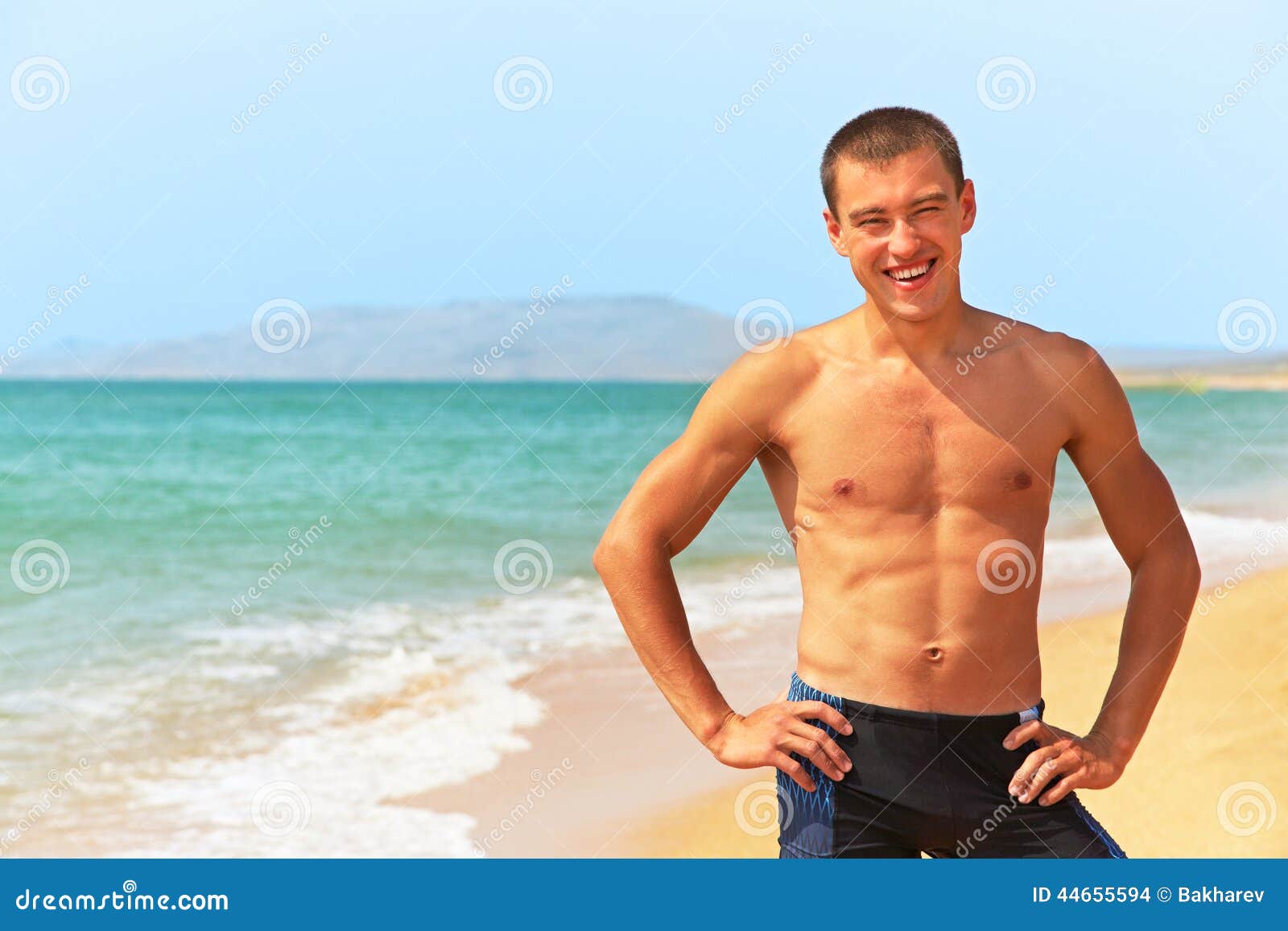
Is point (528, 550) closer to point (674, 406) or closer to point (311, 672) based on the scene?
point (311, 672)

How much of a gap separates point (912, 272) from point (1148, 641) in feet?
3.07

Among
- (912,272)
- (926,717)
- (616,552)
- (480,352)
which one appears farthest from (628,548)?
(480,352)

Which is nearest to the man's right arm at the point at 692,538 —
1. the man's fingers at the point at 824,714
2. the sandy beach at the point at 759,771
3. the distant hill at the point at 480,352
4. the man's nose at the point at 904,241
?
the man's fingers at the point at 824,714

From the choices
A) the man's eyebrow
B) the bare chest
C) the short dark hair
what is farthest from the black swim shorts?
the short dark hair

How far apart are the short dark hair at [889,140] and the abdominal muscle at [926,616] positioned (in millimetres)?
724

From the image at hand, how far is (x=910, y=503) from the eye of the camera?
9.07 feet

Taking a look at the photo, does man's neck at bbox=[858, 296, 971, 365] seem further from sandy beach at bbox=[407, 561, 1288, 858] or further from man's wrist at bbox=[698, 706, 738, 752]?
sandy beach at bbox=[407, 561, 1288, 858]

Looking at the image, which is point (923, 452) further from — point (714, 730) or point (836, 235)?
point (714, 730)

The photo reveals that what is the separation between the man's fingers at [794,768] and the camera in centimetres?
266

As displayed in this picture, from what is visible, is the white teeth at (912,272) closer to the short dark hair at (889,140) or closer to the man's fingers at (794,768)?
the short dark hair at (889,140)

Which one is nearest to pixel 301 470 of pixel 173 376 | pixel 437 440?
pixel 437 440

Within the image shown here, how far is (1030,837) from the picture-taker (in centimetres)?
265

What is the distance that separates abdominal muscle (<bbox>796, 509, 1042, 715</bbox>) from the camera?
2699mm

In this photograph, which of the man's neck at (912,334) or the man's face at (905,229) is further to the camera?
the man's neck at (912,334)
